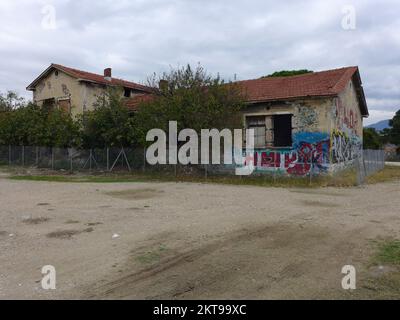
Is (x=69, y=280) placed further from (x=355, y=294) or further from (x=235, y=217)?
(x=235, y=217)

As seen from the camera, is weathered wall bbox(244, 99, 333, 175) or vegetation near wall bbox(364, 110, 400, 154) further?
vegetation near wall bbox(364, 110, 400, 154)

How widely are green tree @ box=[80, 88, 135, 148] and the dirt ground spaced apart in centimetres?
1078

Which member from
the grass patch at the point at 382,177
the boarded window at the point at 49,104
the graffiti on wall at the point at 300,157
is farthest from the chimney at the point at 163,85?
the boarded window at the point at 49,104

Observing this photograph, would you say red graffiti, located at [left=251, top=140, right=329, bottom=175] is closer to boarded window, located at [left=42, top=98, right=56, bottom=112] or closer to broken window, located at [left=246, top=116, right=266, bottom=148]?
broken window, located at [left=246, top=116, right=266, bottom=148]

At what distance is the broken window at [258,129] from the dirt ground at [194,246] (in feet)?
28.7

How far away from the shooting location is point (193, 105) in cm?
1756

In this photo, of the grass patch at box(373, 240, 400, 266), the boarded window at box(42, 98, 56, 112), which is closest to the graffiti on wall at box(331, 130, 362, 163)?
the grass patch at box(373, 240, 400, 266)

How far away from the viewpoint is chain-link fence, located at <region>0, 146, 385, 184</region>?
18.1m

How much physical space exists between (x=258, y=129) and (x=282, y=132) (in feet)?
4.77

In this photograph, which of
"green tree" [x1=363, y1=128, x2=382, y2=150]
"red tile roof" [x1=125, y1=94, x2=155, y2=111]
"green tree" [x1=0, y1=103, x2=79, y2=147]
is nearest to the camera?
"green tree" [x1=0, y1=103, x2=79, y2=147]

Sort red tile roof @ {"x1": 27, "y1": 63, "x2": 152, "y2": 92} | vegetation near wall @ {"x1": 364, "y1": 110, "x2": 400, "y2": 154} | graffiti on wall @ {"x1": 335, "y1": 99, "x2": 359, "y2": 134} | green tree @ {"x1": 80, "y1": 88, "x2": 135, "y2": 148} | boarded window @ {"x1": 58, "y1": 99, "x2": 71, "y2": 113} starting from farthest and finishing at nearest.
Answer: vegetation near wall @ {"x1": 364, "y1": 110, "x2": 400, "y2": 154}, boarded window @ {"x1": 58, "y1": 99, "x2": 71, "y2": 113}, red tile roof @ {"x1": 27, "y1": 63, "x2": 152, "y2": 92}, green tree @ {"x1": 80, "y1": 88, "x2": 135, "y2": 148}, graffiti on wall @ {"x1": 335, "y1": 99, "x2": 359, "y2": 134}

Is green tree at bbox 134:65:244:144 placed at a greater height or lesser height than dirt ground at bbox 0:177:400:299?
greater
